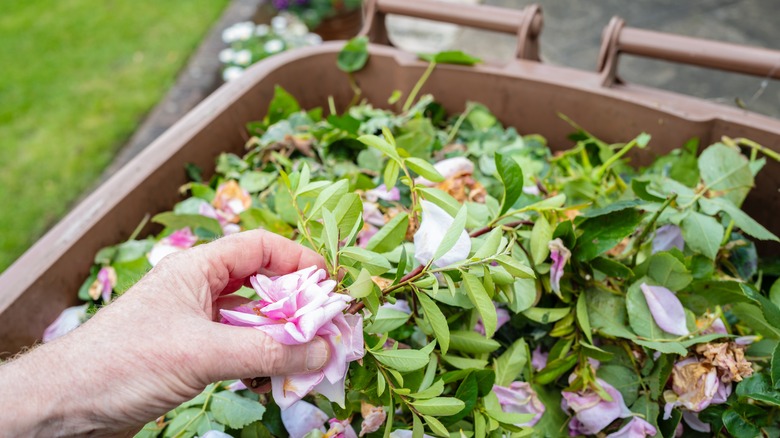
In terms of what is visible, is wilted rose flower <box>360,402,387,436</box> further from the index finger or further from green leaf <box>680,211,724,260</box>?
green leaf <box>680,211,724,260</box>

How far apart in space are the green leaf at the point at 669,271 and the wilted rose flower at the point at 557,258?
0.11m

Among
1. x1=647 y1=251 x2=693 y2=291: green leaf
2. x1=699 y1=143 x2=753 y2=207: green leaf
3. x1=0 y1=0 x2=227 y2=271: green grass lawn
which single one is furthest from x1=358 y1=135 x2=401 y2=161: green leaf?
x1=0 y1=0 x2=227 y2=271: green grass lawn

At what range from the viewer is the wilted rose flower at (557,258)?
69cm

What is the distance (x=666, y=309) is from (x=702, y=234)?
0.11 metres

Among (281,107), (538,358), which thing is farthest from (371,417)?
(281,107)

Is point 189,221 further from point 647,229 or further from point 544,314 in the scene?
point 647,229

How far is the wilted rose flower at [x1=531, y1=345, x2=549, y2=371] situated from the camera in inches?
29.5

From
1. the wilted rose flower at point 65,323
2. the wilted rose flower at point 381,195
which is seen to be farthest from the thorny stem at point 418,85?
the wilted rose flower at point 65,323

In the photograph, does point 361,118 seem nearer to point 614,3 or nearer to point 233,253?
point 233,253

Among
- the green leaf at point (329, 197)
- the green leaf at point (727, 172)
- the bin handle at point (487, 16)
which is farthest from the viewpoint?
the bin handle at point (487, 16)

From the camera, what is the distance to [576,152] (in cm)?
96

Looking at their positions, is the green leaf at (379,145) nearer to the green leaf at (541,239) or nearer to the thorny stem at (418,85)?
the green leaf at (541,239)

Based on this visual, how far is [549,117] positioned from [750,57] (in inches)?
12.3

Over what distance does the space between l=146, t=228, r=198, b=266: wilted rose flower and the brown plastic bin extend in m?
0.12
